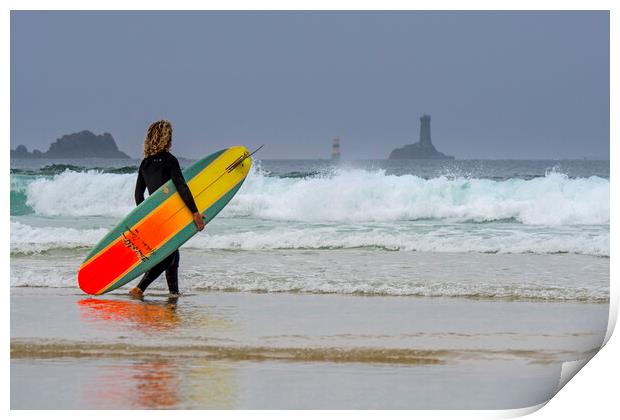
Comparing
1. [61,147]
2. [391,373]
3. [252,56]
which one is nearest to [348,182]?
[252,56]

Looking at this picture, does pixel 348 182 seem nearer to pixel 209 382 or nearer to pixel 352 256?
pixel 352 256

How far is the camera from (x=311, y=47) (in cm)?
655

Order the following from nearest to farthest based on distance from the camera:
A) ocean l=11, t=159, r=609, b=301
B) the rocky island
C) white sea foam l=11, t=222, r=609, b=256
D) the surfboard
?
the surfboard < ocean l=11, t=159, r=609, b=301 < white sea foam l=11, t=222, r=609, b=256 < the rocky island

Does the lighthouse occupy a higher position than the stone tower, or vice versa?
the stone tower

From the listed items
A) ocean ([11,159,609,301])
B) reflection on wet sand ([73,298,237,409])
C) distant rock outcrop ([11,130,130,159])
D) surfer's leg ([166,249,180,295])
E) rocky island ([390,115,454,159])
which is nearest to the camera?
reflection on wet sand ([73,298,237,409])

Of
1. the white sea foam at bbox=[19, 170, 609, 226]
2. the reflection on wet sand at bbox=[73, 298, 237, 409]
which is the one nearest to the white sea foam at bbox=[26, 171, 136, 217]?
the white sea foam at bbox=[19, 170, 609, 226]

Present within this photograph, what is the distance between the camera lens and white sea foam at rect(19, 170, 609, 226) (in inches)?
321

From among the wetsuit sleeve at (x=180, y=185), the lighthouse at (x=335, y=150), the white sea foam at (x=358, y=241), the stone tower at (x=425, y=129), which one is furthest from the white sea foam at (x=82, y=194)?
the stone tower at (x=425, y=129)

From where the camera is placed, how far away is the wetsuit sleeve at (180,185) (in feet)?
13.1

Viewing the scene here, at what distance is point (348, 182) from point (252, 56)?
1885 millimetres

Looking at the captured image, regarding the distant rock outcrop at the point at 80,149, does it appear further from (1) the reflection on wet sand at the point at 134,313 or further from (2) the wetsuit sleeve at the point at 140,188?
(1) the reflection on wet sand at the point at 134,313

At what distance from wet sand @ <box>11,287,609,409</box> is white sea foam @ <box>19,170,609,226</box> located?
4035 mm

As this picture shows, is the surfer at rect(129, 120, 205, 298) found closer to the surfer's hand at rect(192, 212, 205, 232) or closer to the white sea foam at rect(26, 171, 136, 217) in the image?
the surfer's hand at rect(192, 212, 205, 232)

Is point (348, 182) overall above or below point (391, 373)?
above
